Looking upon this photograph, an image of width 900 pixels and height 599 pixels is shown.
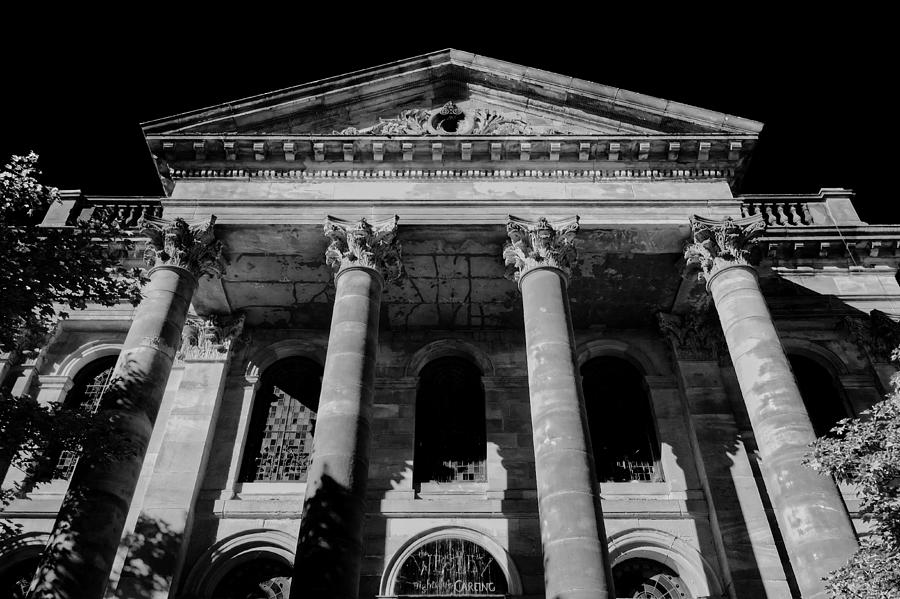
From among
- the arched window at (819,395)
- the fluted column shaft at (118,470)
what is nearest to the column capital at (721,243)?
the arched window at (819,395)

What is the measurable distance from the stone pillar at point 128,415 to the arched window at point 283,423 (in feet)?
12.0

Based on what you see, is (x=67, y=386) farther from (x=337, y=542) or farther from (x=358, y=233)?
(x=337, y=542)

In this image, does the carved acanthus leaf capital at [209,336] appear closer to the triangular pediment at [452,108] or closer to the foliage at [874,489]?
the triangular pediment at [452,108]

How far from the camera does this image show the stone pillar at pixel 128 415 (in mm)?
9859

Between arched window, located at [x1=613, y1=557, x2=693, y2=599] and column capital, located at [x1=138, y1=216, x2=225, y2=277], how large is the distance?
35.2 ft

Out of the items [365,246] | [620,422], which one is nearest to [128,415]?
[365,246]

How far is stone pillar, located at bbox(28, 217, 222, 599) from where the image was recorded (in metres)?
9.86

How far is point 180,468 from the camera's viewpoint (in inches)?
594

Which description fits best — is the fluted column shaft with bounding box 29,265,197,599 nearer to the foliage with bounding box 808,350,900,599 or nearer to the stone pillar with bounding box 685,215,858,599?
the foliage with bounding box 808,350,900,599

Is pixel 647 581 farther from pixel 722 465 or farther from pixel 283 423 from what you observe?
pixel 283 423

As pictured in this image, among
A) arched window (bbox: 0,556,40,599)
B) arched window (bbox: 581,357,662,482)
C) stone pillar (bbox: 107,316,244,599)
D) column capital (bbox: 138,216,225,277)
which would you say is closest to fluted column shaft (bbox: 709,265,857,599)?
arched window (bbox: 581,357,662,482)

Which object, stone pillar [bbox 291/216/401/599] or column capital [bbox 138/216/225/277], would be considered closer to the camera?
stone pillar [bbox 291/216/401/599]

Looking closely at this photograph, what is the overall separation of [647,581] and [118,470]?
10294 millimetres

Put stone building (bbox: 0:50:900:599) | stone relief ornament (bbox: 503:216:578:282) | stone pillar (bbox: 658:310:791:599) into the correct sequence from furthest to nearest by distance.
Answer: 1. stone relief ornament (bbox: 503:216:578:282)
2. stone building (bbox: 0:50:900:599)
3. stone pillar (bbox: 658:310:791:599)
